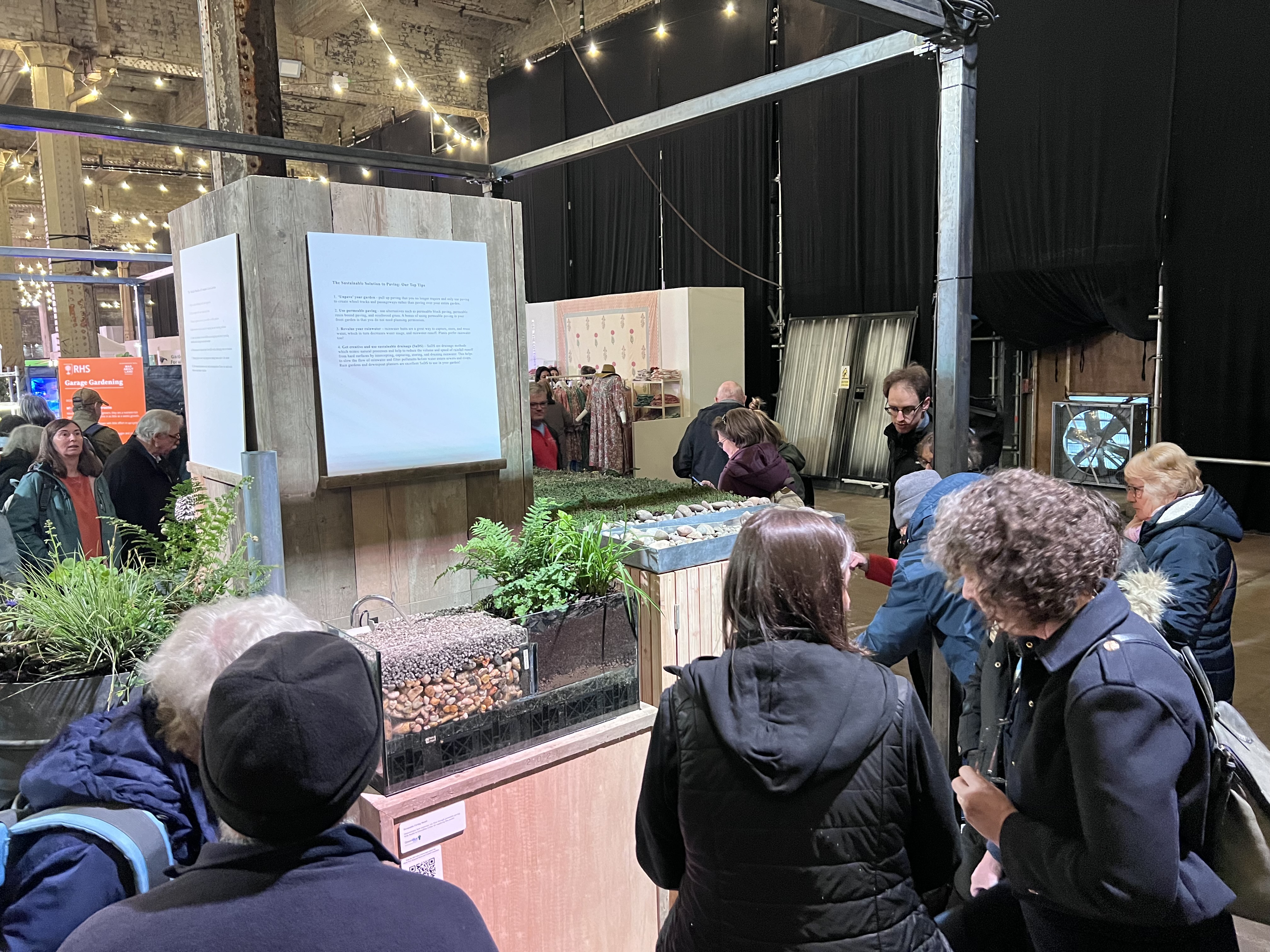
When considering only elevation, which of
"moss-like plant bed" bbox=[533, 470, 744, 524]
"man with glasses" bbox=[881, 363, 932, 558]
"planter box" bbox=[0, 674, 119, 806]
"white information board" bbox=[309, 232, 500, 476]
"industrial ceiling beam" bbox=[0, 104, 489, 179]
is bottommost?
"planter box" bbox=[0, 674, 119, 806]

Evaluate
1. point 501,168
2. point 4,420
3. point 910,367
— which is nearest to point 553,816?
point 501,168

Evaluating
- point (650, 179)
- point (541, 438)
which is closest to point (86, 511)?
point (541, 438)

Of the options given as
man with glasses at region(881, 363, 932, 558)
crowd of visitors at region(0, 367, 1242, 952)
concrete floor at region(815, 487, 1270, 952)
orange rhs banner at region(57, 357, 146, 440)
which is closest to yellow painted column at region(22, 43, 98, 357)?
orange rhs banner at region(57, 357, 146, 440)

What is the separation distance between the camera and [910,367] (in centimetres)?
418

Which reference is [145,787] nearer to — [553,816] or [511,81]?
[553,816]

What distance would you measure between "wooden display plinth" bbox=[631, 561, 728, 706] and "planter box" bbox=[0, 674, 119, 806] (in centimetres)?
138

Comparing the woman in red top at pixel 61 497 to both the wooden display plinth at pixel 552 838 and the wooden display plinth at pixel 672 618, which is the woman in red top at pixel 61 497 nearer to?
the wooden display plinth at pixel 672 618

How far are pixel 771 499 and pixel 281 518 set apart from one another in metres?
1.99

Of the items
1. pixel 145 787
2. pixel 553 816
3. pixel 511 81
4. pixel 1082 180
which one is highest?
pixel 511 81

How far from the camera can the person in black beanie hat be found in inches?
35.7

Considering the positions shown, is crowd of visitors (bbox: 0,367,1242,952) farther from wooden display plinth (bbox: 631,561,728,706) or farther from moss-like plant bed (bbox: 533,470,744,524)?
moss-like plant bed (bbox: 533,470,744,524)

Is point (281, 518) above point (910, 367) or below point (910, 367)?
below

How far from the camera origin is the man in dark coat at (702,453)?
5.41 m

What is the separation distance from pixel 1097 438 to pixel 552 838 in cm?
803
